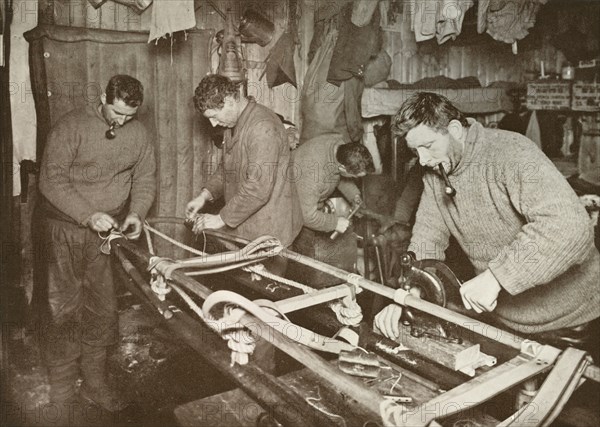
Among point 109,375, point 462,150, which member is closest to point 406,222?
point 462,150

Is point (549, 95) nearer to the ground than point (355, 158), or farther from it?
farther from it

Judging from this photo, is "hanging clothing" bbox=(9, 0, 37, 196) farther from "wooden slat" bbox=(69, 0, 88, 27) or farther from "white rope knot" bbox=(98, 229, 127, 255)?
"white rope knot" bbox=(98, 229, 127, 255)

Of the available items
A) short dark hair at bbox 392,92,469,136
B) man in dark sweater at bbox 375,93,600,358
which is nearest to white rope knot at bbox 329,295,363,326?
man in dark sweater at bbox 375,93,600,358

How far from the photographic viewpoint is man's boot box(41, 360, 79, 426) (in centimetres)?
385

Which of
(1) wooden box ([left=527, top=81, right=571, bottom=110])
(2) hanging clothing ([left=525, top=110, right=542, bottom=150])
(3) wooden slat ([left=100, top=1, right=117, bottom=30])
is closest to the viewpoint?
(3) wooden slat ([left=100, top=1, right=117, bottom=30])

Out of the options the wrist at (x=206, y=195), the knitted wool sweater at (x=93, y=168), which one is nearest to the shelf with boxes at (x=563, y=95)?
the wrist at (x=206, y=195)

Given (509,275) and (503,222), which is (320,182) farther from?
(509,275)

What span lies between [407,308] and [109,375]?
298 centimetres

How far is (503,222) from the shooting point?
2.75 m

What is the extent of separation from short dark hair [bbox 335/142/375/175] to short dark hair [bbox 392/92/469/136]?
2304 millimetres

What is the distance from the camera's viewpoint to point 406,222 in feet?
15.8

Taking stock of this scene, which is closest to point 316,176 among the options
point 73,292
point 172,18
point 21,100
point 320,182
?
point 320,182

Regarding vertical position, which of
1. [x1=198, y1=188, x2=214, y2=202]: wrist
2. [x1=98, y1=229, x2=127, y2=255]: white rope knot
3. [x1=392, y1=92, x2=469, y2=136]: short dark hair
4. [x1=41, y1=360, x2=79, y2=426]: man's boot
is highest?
[x1=392, y1=92, x2=469, y2=136]: short dark hair

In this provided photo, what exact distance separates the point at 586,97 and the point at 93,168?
5.17 meters
